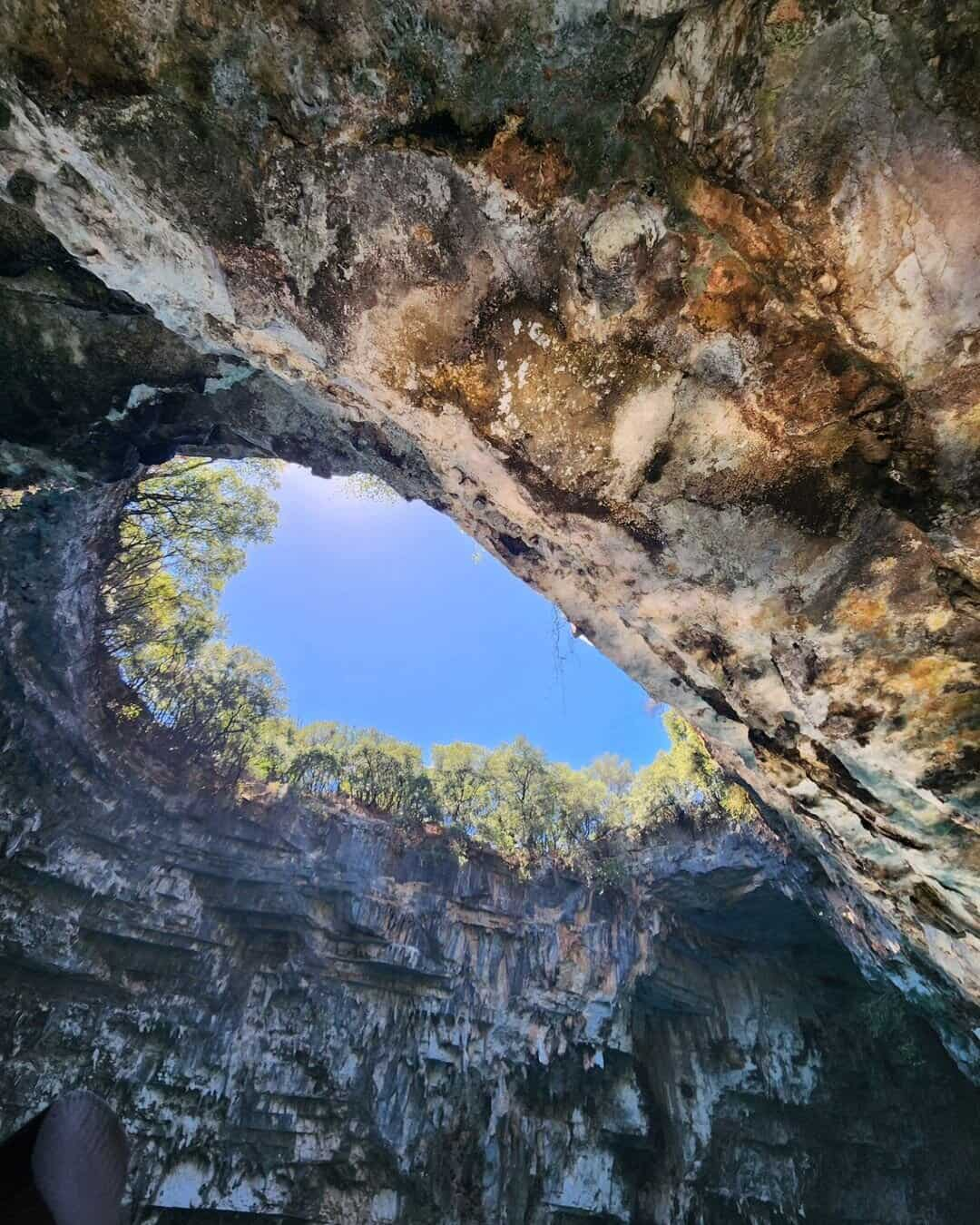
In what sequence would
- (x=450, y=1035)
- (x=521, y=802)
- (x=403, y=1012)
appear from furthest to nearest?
(x=521, y=802), (x=403, y=1012), (x=450, y=1035)

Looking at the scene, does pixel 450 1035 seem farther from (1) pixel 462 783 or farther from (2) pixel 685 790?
(2) pixel 685 790

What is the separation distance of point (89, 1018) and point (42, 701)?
4.95m

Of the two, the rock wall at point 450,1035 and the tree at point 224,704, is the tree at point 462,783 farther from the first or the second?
the tree at point 224,704

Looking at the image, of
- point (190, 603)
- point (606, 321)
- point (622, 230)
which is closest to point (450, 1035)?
point (190, 603)

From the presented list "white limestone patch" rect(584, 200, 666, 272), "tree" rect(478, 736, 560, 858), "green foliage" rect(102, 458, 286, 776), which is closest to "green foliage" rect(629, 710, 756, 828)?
"tree" rect(478, 736, 560, 858)

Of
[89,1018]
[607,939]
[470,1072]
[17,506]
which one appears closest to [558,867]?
[607,939]

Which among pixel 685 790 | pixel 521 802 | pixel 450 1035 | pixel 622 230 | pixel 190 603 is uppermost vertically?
pixel 190 603

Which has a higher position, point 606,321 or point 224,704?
point 224,704

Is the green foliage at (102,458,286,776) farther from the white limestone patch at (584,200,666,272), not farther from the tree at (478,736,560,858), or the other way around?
the white limestone patch at (584,200,666,272)

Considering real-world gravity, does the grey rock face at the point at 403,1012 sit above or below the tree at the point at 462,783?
below

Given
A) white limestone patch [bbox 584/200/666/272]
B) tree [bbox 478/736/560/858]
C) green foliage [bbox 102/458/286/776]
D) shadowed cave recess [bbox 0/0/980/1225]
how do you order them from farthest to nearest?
tree [bbox 478/736/560/858]
green foliage [bbox 102/458/286/776]
white limestone patch [bbox 584/200/666/272]
shadowed cave recess [bbox 0/0/980/1225]

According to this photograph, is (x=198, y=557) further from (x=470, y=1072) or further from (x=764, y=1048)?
(x=764, y=1048)

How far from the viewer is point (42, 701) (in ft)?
30.1

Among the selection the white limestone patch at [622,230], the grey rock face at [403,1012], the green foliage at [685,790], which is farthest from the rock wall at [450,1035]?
the white limestone patch at [622,230]
